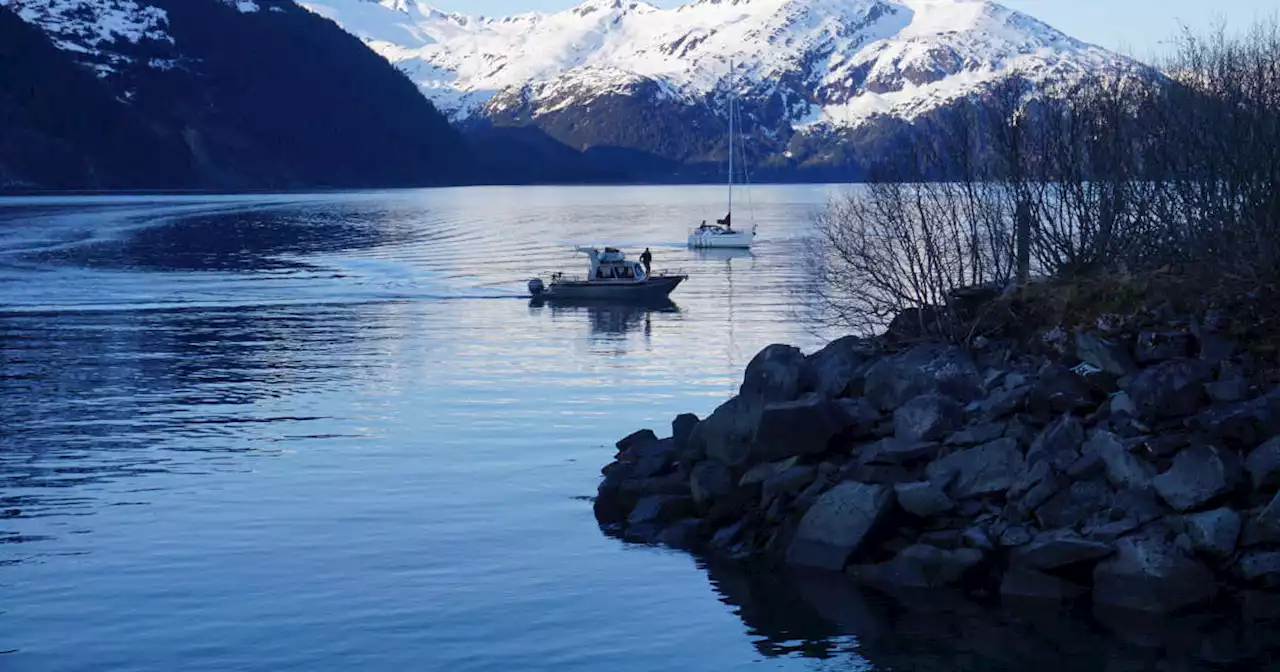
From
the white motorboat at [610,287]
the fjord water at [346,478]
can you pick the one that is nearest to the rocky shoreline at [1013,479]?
the fjord water at [346,478]

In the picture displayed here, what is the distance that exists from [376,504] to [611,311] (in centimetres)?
4657

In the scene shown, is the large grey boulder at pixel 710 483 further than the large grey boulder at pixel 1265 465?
Yes

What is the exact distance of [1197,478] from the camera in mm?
22484

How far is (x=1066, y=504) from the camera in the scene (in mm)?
23172

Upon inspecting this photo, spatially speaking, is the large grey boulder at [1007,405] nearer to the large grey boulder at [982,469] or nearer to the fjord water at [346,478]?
the large grey boulder at [982,469]

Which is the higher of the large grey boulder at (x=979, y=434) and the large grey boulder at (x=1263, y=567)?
the large grey boulder at (x=979, y=434)

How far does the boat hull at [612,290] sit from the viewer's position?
260 feet

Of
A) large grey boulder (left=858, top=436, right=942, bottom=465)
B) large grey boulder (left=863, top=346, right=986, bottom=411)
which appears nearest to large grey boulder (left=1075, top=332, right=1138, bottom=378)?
large grey boulder (left=863, top=346, right=986, bottom=411)

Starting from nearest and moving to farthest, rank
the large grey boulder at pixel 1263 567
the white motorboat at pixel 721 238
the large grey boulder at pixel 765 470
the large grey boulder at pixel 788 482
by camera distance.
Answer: the large grey boulder at pixel 1263 567, the large grey boulder at pixel 788 482, the large grey boulder at pixel 765 470, the white motorboat at pixel 721 238

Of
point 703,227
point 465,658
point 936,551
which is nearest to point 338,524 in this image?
point 465,658

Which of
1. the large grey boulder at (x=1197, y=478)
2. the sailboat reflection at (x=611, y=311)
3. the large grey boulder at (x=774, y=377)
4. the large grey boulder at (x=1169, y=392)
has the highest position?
the large grey boulder at (x=1169, y=392)

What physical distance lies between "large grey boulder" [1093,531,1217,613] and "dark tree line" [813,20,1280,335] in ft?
30.3

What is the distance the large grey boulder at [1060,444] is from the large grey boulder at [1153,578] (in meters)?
1.74

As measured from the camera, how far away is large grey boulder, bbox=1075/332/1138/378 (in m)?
26.5
